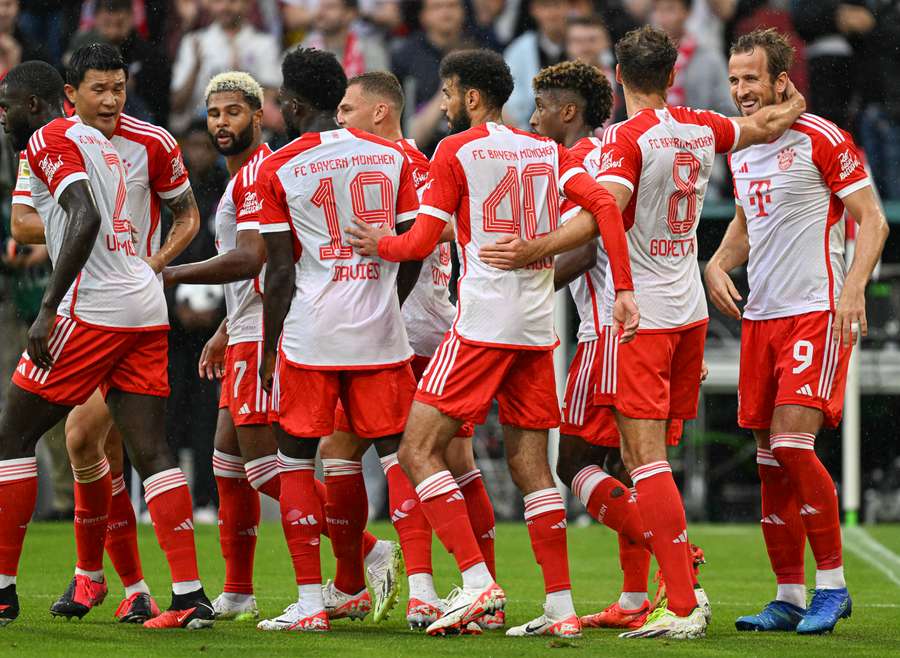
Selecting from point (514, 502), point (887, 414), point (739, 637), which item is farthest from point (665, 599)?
point (887, 414)

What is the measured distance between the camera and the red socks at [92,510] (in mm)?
6816

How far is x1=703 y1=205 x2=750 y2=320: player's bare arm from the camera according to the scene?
270 inches

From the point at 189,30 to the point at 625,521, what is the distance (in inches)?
391

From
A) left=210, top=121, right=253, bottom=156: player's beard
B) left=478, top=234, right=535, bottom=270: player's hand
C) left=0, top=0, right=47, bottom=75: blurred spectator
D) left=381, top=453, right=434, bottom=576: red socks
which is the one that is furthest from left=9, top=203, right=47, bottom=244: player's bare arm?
left=0, top=0, right=47, bottom=75: blurred spectator

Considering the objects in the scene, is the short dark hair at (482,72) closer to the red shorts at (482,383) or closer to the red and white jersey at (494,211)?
the red and white jersey at (494,211)

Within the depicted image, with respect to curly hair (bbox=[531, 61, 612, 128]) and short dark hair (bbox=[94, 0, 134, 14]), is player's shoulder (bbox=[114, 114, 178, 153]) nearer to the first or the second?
curly hair (bbox=[531, 61, 612, 128])

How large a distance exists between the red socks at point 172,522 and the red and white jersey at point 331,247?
772 millimetres

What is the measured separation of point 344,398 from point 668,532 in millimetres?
1558

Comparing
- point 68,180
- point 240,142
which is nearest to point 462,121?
point 240,142

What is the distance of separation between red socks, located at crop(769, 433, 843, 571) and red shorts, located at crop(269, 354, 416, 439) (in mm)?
1696

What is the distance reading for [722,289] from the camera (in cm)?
686

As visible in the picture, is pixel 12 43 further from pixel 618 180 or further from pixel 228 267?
pixel 618 180

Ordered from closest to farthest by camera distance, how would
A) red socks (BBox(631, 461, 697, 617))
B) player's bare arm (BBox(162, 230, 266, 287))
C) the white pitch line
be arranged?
red socks (BBox(631, 461, 697, 617)) < player's bare arm (BBox(162, 230, 266, 287)) < the white pitch line

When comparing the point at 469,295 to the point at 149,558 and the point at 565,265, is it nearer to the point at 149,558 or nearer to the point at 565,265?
the point at 565,265
